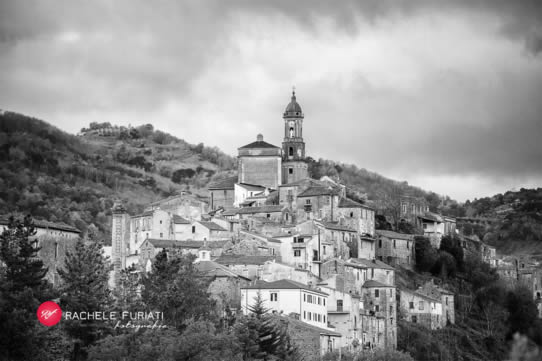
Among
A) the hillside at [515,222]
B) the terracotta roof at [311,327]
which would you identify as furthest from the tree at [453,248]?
the hillside at [515,222]

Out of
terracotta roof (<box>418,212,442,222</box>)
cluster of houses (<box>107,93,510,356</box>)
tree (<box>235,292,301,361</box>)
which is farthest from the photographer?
terracotta roof (<box>418,212,442,222</box>)

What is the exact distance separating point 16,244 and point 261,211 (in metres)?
25.7

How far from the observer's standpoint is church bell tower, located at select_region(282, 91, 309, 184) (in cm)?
9581

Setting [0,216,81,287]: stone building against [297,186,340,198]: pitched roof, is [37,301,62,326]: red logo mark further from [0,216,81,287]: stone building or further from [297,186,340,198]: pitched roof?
[297,186,340,198]: pitched roof

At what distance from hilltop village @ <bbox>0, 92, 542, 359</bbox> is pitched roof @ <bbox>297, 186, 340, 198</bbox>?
0.10 m

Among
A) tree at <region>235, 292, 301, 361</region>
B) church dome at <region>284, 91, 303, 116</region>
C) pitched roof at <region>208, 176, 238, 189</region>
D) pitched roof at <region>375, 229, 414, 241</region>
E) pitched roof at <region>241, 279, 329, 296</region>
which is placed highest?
church dome at <region>284, 91, 303, 116</region>

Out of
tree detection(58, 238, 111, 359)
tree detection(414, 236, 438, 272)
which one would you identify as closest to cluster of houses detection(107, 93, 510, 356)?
tree detection(414, 236, 438, 272)

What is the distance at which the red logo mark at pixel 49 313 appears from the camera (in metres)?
55.3

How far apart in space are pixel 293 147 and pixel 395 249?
14.7 metres

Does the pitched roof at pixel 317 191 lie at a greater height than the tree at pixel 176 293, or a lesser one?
greater

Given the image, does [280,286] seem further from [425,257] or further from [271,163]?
[271,163]

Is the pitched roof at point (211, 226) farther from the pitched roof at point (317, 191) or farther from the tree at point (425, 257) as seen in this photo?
the tree at point (425, 257)

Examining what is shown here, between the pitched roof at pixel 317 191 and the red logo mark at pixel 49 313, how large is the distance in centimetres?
3211

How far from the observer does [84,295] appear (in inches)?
2384
